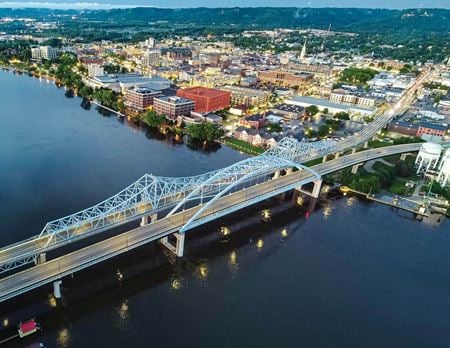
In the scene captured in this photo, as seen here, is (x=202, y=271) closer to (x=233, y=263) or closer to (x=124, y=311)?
(x=233, y=263)

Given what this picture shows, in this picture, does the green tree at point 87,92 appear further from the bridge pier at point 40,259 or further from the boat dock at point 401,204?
the boat dock at point 401,204

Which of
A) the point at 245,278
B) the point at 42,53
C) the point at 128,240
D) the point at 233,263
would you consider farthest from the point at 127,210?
the point at 42,53

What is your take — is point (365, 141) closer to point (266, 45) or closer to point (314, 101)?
point (314, 101)

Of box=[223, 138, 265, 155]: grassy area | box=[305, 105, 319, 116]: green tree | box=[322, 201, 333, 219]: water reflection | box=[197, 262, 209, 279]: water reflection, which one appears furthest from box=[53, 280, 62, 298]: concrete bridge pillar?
box=[305, 105, 319, 116]: green tree

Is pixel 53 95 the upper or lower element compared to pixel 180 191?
lower

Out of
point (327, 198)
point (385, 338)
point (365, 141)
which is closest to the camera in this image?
point (385, 338)

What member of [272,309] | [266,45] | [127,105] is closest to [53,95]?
[127,105]
